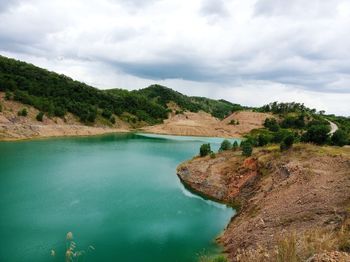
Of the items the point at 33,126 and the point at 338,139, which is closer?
the point at 338,139

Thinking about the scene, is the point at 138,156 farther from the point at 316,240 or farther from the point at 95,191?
the point at 316,240

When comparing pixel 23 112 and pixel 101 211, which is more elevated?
pixel 23 112

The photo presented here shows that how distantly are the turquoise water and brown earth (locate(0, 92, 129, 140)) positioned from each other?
72.5 ft

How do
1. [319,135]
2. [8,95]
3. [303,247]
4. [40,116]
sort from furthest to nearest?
[8,95] < [40,116] < [319,135] < [303,247]

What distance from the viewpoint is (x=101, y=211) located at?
3094 centimetres

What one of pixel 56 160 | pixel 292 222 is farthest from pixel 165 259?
pixel 56 160

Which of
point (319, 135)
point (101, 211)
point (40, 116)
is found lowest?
point (101, 211)

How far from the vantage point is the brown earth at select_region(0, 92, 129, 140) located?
7738cm

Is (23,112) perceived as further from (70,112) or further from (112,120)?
(112,120)

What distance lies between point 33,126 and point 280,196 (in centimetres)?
6882

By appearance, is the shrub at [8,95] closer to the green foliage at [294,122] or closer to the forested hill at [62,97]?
the forested hill at [62,97]

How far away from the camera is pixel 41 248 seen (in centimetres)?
2214

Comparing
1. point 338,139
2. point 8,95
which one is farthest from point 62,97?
point 338,139

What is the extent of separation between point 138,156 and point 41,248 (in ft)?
141
